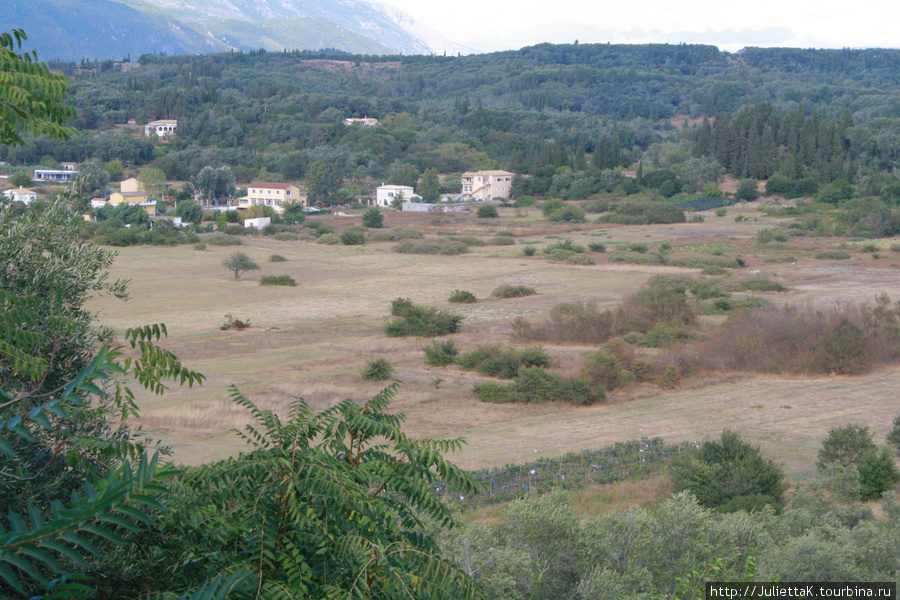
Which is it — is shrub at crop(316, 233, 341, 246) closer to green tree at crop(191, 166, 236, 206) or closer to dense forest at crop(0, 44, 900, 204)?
dense forest at crop(0, 44, 900, 204)

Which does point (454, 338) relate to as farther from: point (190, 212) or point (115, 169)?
point (115, 169)

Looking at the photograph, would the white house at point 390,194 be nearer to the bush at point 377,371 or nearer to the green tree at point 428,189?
the green tree at point 428,189

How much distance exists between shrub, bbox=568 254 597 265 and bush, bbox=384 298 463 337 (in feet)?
69.8

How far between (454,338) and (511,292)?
10.4 m

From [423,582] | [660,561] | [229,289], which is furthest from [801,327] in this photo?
[229,289]

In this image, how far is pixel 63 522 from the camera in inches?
89.3

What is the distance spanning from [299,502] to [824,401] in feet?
58.1

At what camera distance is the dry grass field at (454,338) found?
16.2 m

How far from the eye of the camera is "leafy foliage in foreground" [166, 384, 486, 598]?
11.1ft

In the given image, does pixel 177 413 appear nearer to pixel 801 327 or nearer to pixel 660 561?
pixel 660 561

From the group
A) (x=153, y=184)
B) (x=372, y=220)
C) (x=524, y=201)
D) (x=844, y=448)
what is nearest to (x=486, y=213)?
(x=524, y=201)

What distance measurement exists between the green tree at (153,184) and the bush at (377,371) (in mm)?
67371

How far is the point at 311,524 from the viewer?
139 inches

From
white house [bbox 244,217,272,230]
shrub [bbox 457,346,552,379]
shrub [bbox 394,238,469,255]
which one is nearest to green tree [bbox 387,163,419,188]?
white house [bbox 244,217,272,230]
